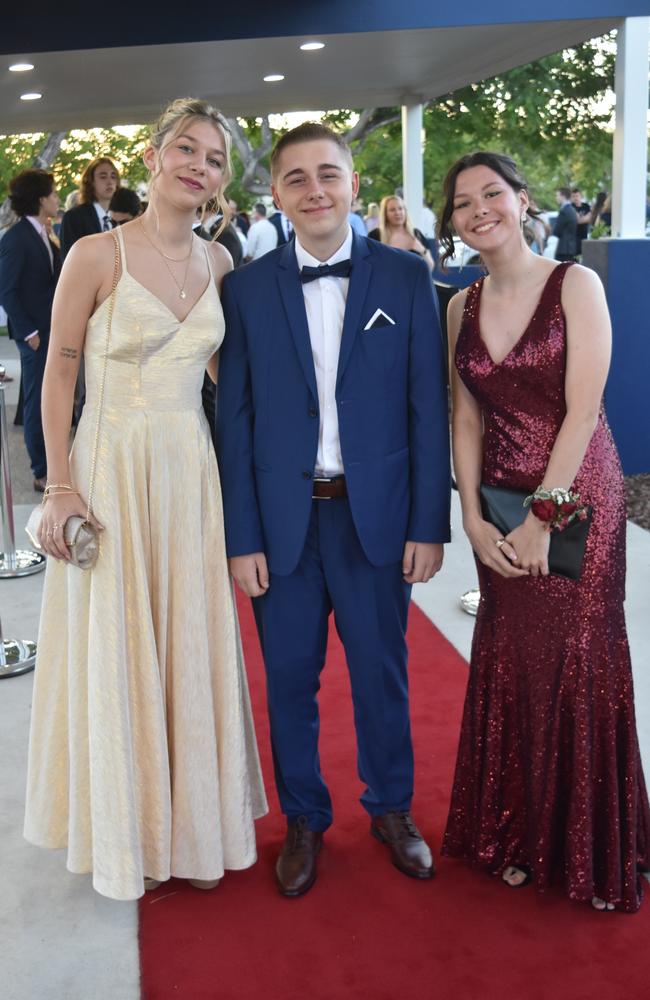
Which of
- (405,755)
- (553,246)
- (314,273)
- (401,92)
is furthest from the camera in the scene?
(553,246)

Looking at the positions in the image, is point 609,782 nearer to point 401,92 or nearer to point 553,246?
point 401,92

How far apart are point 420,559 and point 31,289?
574 cm

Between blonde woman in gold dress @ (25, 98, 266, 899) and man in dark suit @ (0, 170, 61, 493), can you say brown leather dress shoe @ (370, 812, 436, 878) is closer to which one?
blonde woman in gold dress @ (25, 98, 266, 899)

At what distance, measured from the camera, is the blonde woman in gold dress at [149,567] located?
286 cm

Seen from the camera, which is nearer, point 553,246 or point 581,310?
point 581,310

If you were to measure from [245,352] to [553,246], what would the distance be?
19.4 m

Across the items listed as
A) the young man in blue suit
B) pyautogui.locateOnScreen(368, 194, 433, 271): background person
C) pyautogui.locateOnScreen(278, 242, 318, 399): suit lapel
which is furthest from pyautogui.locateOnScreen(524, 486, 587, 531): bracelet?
pyautogui.locateOnScreen(368, 194, 433, 271): background person

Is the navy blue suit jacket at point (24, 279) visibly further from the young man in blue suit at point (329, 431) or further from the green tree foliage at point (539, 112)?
the green tree foliage at point (539, 112)

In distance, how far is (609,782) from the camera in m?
2.91

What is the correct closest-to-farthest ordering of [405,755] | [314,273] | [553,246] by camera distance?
[314,273] < [405,755] < [553,246]

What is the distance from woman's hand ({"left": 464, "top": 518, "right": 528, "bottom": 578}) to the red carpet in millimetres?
942

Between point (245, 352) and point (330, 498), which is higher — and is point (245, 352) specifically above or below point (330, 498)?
above

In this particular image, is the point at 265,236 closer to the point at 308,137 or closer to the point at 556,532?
the point at 308,137

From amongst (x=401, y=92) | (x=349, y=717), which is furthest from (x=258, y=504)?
(x=401, y=92)
